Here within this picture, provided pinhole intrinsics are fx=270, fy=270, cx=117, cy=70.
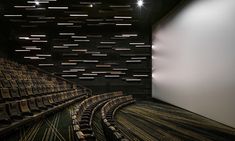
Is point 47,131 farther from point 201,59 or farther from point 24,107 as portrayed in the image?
point 201,59

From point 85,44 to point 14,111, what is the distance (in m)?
5.75

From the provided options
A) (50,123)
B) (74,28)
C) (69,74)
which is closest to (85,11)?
(74,28)

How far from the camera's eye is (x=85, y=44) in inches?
336

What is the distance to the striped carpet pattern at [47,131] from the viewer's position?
2662 millimetres

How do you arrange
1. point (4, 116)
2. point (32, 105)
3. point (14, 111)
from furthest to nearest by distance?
point (32, 105), point (14, 111), point (4, 116)

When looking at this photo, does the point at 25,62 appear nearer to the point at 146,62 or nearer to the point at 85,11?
the point at 85,11

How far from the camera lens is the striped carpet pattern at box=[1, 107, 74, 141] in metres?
2.66

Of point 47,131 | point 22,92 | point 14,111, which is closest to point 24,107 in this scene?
point 14,111

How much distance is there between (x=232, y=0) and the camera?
4.02 meters

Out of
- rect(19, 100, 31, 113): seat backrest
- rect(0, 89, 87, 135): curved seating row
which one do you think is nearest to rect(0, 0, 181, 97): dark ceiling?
rect(0, 89, 87, 135): curved seating row

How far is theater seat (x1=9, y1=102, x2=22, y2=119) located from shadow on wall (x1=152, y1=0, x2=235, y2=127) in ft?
9.72

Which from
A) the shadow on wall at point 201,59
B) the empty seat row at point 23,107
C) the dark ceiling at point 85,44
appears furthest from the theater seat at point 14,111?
the dark ceiling at point 85,44

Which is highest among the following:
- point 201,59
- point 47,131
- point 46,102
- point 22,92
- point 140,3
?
point 140,3

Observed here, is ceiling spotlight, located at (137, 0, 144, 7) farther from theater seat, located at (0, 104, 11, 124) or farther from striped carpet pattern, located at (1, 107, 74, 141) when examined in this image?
theater seat, located at (0, 104, 11, 124)
